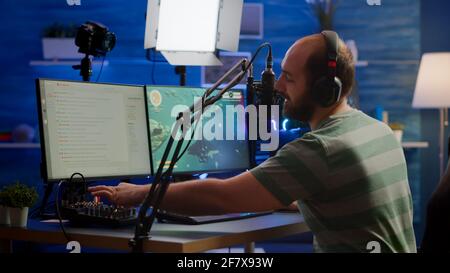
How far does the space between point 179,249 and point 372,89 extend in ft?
11.2

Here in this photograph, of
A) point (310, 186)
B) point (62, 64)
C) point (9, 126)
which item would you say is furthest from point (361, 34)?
point (310, 186)

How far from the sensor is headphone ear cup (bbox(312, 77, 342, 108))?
4.88ft

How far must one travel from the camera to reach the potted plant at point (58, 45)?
13.6ft

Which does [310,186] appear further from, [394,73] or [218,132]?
[394,73]

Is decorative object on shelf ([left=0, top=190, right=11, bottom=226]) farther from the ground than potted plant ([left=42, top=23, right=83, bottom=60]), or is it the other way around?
potted plant ([left=42, top=23, right=83, bottom=60])

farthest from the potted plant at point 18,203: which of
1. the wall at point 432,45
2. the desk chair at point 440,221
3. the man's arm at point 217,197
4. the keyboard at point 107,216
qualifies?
the wall at point 432,45

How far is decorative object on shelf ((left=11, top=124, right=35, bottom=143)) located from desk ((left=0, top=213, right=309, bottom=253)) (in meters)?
2.60

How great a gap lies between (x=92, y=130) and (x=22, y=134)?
2.58 metres

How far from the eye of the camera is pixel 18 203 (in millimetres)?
1600

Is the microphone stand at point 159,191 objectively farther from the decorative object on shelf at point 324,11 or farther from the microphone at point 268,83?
the decorative object on shelf at point 324,11

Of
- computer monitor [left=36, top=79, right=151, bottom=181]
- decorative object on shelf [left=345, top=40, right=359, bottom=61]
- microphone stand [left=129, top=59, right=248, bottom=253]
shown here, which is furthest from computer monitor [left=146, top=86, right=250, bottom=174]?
decorative object on shelf [left=345, top=40, right=359, bottom=61]

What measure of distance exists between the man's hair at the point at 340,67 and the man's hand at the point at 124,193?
50 cm

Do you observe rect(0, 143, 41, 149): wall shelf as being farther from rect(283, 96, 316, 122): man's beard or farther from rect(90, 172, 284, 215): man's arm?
rect(283, 96, 316, 122): man's beard

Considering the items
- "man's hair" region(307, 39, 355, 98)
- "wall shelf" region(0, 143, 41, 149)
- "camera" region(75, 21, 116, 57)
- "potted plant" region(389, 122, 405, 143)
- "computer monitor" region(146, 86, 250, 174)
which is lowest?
"wall shelf" region(0, 143, 41, 149)
